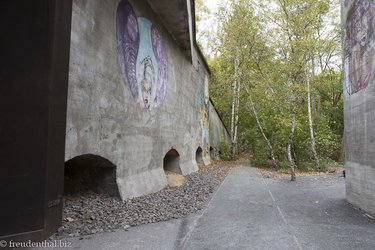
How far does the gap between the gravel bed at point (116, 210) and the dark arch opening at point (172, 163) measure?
4.27 meters

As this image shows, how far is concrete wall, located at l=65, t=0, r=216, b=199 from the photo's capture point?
17.8ft

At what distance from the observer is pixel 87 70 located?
5.64 m

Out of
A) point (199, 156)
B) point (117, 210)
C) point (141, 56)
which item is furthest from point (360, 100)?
point (199, 156)

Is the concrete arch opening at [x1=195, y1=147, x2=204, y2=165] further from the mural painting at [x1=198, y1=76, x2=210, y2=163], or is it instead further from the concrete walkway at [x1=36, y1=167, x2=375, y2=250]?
the concrete walkway at [x1=36, y1=167, x2=375, y2=250]

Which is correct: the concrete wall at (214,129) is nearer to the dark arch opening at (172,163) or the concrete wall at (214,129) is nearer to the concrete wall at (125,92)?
the dark arch opening at (172,163)

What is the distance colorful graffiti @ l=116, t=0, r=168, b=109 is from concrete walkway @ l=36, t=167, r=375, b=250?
3.54 metres

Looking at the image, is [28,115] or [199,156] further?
[199,156]

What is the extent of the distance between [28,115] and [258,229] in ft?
13.1

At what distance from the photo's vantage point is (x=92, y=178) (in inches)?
268

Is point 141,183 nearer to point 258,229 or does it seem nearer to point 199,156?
point 258,229

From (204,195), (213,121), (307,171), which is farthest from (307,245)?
(213,121)

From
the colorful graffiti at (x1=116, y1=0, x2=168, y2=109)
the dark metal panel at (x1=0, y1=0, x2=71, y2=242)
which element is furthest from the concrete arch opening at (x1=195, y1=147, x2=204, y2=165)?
the dark metal panel at (x1=0, y1=0, x2=71, y2=242)

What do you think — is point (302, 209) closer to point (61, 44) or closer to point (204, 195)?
point (204, 195)

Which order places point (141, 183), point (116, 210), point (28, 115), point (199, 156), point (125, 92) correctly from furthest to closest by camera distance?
point (199, 156), point (141, 183), point (125, 92), point (116, 210), point (28, 115)
